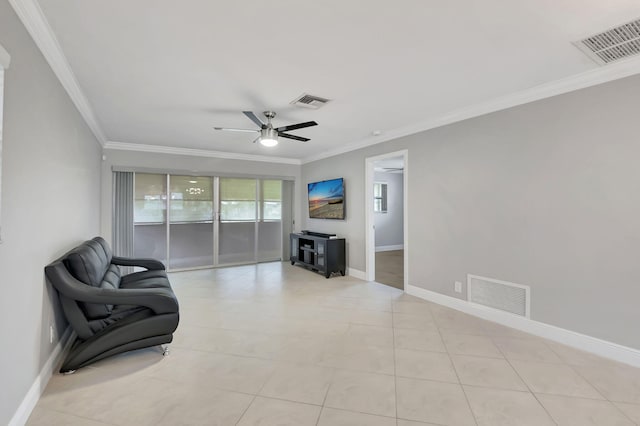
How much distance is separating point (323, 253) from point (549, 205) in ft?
11.6

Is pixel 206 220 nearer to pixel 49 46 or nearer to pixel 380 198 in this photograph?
pixel 49 46

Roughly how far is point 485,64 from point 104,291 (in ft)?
12.0

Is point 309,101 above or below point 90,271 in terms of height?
above

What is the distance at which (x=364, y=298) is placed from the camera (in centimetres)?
421

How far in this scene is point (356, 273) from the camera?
18.0 feet

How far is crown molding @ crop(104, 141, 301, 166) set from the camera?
5344 millimetres

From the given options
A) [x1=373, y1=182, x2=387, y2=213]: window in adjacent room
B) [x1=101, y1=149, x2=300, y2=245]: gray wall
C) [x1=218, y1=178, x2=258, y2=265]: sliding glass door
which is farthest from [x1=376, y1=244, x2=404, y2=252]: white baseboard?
[x1=218, y1=178, x2=258, y2=265]: sliding glass door

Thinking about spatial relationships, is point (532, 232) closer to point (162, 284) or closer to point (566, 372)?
point (566, 372)

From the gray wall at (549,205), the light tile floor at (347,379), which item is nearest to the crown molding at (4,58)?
the light tile floor at (347,379)

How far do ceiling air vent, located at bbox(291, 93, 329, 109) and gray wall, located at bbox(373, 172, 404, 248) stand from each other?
5.50 meters

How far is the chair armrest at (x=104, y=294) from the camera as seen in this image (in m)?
2.20

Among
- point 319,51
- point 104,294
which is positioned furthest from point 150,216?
point 319,51

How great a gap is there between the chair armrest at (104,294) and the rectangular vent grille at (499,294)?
3271 mm

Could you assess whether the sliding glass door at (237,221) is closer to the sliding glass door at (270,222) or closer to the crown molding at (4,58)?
the sliding glass door at (270,222)
